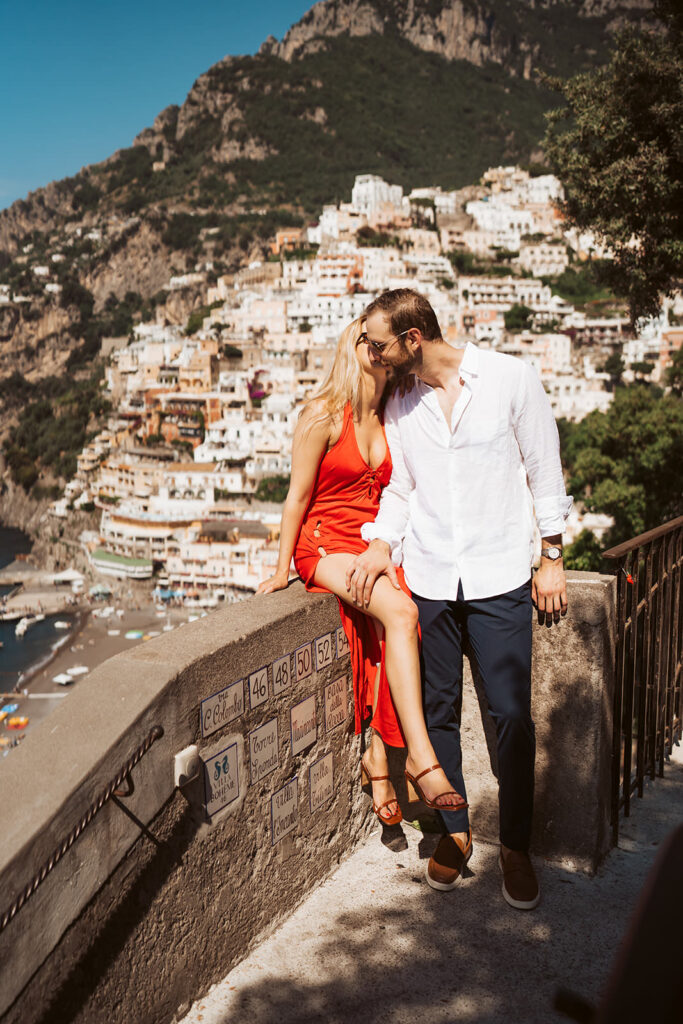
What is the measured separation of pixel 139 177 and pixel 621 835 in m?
125

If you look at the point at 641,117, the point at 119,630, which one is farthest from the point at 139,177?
the point at 641,117

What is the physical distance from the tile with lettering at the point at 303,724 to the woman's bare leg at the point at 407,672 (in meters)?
0.21

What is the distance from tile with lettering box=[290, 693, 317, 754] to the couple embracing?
159 mm

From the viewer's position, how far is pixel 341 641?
2242mm

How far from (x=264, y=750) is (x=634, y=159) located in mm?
5647

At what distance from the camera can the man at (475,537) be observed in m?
1.98

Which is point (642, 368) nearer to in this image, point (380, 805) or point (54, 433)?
point (54, 433)

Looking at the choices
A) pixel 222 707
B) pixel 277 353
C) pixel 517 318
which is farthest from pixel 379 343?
pixel 517 318

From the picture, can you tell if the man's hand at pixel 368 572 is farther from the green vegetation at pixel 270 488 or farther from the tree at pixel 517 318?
the tree at pixel 517 318

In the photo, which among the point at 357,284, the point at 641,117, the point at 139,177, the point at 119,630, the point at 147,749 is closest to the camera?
the point at 147,749

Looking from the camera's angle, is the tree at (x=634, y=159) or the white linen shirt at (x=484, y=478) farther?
the tree at (x=634, y=159)

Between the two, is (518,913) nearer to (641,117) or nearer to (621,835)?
(621,835)

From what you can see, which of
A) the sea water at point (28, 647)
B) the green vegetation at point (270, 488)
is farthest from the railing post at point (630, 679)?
the green vegetation at point (270, 488)

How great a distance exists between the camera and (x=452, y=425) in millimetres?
2014
